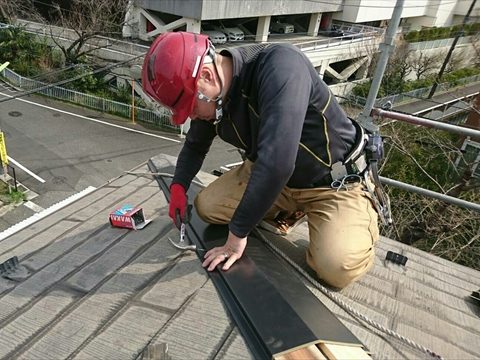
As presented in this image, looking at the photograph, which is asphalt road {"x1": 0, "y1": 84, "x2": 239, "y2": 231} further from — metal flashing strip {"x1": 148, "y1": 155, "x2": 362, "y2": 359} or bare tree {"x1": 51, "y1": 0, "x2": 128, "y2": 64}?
metal flashing strip {"x1": 148, "y1": 155, "x2": 362, "y2": 359}

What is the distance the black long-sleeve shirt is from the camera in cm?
197

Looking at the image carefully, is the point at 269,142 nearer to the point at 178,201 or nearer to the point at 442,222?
the point at 178,201

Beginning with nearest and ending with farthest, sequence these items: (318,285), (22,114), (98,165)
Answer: (318,285), (98,165), (22,114)

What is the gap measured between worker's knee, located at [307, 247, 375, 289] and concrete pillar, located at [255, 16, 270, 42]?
2453 centimetres

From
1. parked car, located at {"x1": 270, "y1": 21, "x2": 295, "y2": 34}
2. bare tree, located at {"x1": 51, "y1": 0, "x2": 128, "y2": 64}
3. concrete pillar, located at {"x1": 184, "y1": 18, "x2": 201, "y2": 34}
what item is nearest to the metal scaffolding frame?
concrete pillar, located at {"x1": 184, "y1": 18, "x2": 201, "y2": 34}

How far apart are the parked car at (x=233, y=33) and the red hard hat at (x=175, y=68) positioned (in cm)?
2312

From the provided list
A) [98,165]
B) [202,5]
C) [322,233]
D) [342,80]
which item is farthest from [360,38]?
[322,233]

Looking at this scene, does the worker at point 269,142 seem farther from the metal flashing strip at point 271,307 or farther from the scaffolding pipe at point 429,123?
the scaffolding pipe at point 429,123

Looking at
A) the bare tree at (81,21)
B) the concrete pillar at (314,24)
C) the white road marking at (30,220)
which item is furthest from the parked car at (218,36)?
the white road marking at (30,220)

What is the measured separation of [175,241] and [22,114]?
17338 mm

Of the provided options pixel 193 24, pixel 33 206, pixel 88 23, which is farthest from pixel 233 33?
pixel 33 206

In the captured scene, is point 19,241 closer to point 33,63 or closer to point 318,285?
point 318,285

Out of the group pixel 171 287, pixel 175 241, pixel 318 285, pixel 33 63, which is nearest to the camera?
pixel 171 287

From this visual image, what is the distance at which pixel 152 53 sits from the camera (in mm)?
2084
